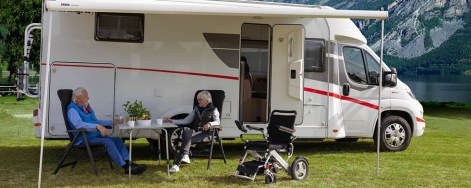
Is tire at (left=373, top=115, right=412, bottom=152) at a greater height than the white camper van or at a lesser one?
lesser

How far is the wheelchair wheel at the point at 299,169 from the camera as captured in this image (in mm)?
7281

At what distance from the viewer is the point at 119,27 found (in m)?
8.59

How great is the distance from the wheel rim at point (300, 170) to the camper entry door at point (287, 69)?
1.95 m

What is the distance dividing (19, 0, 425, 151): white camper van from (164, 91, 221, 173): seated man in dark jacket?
0.47 m

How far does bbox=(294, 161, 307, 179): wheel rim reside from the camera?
24.1ft

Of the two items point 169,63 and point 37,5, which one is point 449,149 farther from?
point 37,5

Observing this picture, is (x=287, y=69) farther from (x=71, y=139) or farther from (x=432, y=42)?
(x=432, y=42)

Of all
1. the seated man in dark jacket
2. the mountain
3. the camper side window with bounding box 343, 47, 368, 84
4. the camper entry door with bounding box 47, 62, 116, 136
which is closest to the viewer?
the seated man in dark jacket

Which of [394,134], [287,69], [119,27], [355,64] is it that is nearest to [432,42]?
[394,134]

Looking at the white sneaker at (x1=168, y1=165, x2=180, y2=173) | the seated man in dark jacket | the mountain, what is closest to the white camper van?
the seated man in dark jacket

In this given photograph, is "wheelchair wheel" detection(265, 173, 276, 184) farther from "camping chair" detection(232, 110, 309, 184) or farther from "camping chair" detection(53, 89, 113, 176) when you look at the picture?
"camping chair" detection(53, 89, 113, 176)

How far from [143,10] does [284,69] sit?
3.01m

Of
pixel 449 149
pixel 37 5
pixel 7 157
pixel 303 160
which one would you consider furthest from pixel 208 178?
pixel 37 5

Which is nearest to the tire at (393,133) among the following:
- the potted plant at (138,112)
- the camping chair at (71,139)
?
the potted plant at (138,112)
